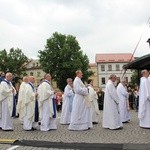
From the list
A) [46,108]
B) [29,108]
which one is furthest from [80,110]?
[29,108]

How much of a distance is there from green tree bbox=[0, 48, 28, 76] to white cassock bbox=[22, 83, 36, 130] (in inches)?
2603

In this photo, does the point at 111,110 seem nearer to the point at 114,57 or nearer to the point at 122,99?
the point at 122,99

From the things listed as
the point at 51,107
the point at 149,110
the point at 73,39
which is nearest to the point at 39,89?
the point at 51,107

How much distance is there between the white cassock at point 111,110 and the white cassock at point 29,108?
2.59 m

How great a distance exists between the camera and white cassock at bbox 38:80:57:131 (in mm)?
14398

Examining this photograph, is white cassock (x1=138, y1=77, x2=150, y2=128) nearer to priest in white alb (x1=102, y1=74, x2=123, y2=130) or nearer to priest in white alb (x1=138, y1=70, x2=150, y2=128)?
priest in white alb (x1=138, y1=70, x2=150, y2=128)

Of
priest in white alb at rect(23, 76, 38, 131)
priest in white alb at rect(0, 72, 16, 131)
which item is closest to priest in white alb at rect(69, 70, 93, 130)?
priest in white alb at rect(23, 76, 38, 131)

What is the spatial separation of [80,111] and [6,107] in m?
2.58

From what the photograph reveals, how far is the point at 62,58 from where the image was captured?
67.2 metres

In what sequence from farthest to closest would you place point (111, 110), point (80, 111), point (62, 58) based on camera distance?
point (62, 58), point (111, 110), point (80, 111)

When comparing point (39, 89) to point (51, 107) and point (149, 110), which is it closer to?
point (51, 107)

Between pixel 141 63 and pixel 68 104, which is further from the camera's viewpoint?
pixel 141 63

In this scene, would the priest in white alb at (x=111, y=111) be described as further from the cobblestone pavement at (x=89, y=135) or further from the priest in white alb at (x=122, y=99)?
the priest in white alb at (x=122, y=99)

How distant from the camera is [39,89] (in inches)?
582
